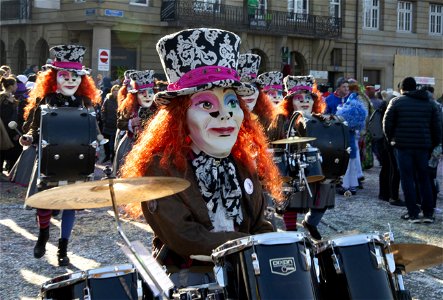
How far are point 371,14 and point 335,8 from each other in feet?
8.70

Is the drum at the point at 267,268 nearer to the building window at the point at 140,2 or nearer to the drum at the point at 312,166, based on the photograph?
the drum at the point at 312,166

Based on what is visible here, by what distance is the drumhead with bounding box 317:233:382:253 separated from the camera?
10.2ft

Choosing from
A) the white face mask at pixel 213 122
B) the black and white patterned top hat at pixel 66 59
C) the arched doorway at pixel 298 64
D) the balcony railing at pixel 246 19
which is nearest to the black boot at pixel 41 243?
the black and white patterned top hat at pixel 66 59

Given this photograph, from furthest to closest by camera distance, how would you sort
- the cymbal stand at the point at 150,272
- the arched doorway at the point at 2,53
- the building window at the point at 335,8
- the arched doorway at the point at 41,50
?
the building window at the point at 335,8
the arched doorway at the point at 2,53
the arched doorway at the point at 41,50
the cymbal stand at the point at 150,272

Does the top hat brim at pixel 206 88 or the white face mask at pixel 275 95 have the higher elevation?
the white face mask at pixel 275 95

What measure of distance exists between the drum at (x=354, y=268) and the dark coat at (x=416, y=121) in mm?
5930

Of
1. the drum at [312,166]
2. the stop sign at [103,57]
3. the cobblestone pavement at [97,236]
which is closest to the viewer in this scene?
the cobblestone pavement at [97,236]

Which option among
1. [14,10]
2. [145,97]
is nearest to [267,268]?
[145,97]

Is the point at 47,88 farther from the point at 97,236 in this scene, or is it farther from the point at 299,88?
the point at 299,88

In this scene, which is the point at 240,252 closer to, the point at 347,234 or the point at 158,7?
the point at 347,234

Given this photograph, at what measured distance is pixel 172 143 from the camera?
3.54 meters

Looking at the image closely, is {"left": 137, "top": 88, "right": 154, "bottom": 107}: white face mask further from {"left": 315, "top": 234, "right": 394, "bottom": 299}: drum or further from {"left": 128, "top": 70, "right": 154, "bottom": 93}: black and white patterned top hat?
{"left": 315, "top": 234, "right": 394, "bottom": 299}: drum

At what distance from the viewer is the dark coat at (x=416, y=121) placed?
8789 millimetres

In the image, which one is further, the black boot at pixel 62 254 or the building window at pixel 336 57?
the building window at pixel 336 57
